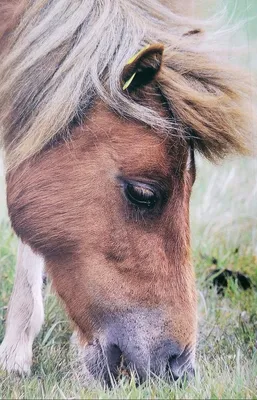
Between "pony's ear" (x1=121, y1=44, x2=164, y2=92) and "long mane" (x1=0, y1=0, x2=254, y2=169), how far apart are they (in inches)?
1.4

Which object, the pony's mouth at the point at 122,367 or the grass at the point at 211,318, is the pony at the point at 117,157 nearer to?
the pony's mouth at the point at 122,367

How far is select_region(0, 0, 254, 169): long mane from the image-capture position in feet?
7.50

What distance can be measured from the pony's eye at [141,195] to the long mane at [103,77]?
7.7 inches

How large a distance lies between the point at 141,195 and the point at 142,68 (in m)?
0.38

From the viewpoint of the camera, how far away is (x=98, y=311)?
229 cm

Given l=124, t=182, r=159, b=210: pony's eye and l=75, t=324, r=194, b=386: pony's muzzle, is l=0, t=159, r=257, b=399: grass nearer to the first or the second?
→ l=75, t=324, r=194, b=386: pony's muzzle

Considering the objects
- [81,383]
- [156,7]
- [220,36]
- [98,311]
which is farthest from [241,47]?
[81,383]

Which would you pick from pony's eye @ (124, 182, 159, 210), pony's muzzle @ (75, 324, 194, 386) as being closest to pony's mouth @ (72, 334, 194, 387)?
pony's muzzle @ (75, 324, 194, 386)

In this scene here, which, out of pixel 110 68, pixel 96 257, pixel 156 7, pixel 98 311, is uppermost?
pixel 156 7

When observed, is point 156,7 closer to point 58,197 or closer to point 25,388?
point 58,197

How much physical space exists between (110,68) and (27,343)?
3.33 ft

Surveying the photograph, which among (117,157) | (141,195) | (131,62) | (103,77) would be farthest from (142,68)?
(141,195)

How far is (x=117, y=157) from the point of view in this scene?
2.27 meters

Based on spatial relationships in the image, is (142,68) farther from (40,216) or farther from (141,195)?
(40,216)
